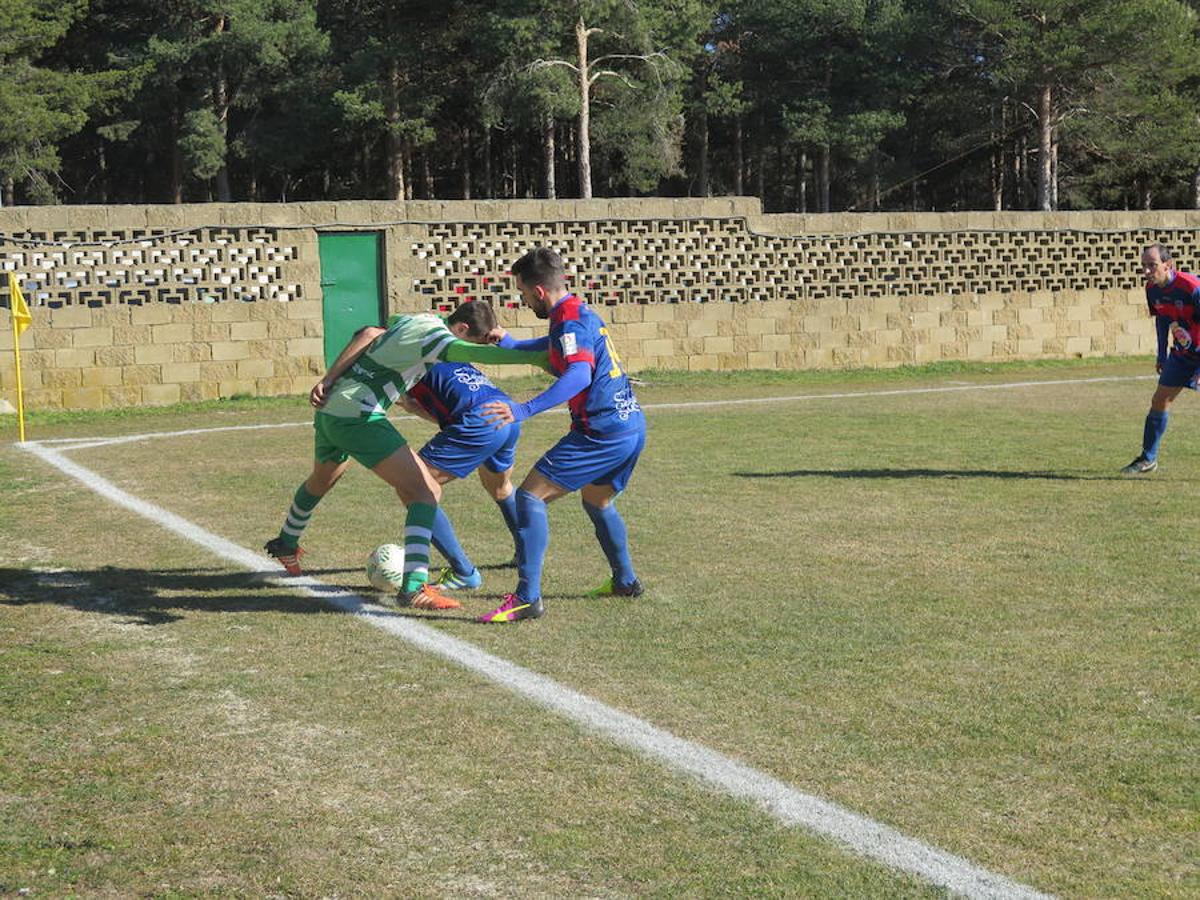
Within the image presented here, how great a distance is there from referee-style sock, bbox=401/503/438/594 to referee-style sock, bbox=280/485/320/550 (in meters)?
0.91

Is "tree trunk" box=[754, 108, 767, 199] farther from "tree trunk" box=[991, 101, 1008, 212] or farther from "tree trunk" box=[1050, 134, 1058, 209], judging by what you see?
"tree trunk" box=[1050, 134, 1058, 209]

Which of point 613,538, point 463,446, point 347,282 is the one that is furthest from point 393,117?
point 613,538

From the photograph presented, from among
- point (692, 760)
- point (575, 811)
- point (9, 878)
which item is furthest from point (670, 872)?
point (9, 878)

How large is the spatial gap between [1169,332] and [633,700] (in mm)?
7691

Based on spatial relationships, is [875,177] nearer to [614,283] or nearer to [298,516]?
[614,283]

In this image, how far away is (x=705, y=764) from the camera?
484 cm

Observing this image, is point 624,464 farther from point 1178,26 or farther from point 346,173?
point 346,173

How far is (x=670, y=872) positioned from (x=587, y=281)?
1772 centimetres

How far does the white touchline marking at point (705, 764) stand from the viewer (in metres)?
3.94

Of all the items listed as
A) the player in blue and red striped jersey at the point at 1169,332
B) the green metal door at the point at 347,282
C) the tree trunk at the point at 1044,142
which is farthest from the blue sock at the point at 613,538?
the tree trunk at the point at 1044,142

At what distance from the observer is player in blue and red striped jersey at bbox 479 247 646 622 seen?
6785 millimetres

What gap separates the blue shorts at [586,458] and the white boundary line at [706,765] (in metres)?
0.92

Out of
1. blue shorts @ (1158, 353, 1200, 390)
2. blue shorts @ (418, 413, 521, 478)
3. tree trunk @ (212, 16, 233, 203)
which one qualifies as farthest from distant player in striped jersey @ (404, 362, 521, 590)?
tree trunk @ (212, 16, 233, 203)

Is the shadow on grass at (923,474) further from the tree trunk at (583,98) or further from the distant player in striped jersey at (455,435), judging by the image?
the tree trunk at (583,98)
